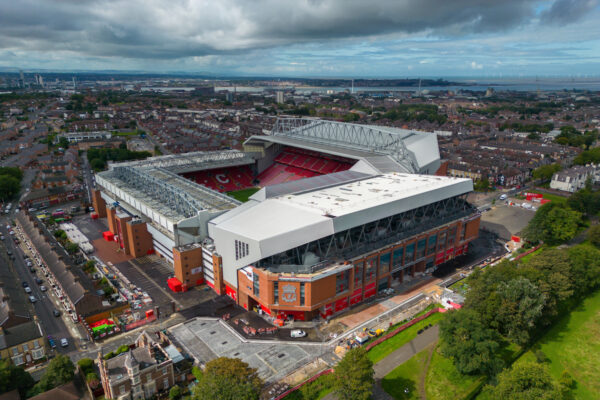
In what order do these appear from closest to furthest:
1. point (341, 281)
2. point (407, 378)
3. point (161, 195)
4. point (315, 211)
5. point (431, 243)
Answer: point (407, 378), point (341, 281), point (315, 211), point (431, 243), point (161, 195)

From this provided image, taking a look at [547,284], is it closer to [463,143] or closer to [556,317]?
[556,317]

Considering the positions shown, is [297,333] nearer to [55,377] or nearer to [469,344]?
[469,344]

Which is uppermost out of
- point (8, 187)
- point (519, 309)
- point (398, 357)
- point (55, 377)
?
point (8, 187)

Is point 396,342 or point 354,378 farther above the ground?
point 354,378

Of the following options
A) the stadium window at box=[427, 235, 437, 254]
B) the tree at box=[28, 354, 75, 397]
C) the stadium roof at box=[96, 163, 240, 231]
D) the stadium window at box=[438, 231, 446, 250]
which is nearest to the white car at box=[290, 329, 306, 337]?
the tree at box=[28, 354, 75, 397]

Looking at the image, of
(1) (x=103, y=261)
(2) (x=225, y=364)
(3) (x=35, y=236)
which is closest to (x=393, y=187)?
(2) (x=225, y=364)

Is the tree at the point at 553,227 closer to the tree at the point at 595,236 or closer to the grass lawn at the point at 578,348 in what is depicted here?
the tree at the point at 595,236

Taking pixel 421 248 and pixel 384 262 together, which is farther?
pixel 421 248

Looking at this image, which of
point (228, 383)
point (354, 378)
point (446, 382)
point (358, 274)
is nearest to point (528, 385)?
point (446, 382)
